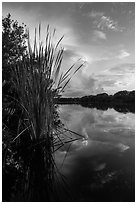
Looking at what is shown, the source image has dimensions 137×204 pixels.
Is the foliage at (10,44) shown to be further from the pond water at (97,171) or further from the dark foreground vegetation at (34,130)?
the pond water at (97,171)

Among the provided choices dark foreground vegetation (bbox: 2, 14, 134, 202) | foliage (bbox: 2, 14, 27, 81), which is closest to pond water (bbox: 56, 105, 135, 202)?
dark foreground vegetation (bbox: 2, 14, 134, 202)

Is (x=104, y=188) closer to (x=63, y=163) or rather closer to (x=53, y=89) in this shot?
(x=63, y=163)

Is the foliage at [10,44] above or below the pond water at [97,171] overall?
above

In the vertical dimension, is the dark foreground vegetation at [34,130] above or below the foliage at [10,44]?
below

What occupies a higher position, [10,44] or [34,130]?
[10,44]

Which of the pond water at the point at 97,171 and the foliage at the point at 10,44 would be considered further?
the foliage at the point at 10,44

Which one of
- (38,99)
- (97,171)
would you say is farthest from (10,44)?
(97,171)

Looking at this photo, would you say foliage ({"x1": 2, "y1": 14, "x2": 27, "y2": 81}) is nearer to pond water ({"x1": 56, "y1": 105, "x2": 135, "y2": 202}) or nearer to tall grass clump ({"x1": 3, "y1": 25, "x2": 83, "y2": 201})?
tall grass clump ({"x1": 3, "y1": 25, "x2": 83, "y2": 201})

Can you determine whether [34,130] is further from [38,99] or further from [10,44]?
[10,44]

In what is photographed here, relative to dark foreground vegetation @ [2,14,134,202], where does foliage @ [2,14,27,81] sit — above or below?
above

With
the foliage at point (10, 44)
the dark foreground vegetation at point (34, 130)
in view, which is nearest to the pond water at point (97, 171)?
the dark foreground vegetation at point (34, 130)

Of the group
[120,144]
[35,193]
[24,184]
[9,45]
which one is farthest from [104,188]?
[9,45]

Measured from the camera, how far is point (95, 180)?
5.17 ft

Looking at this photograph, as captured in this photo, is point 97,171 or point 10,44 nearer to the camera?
point 97,171
